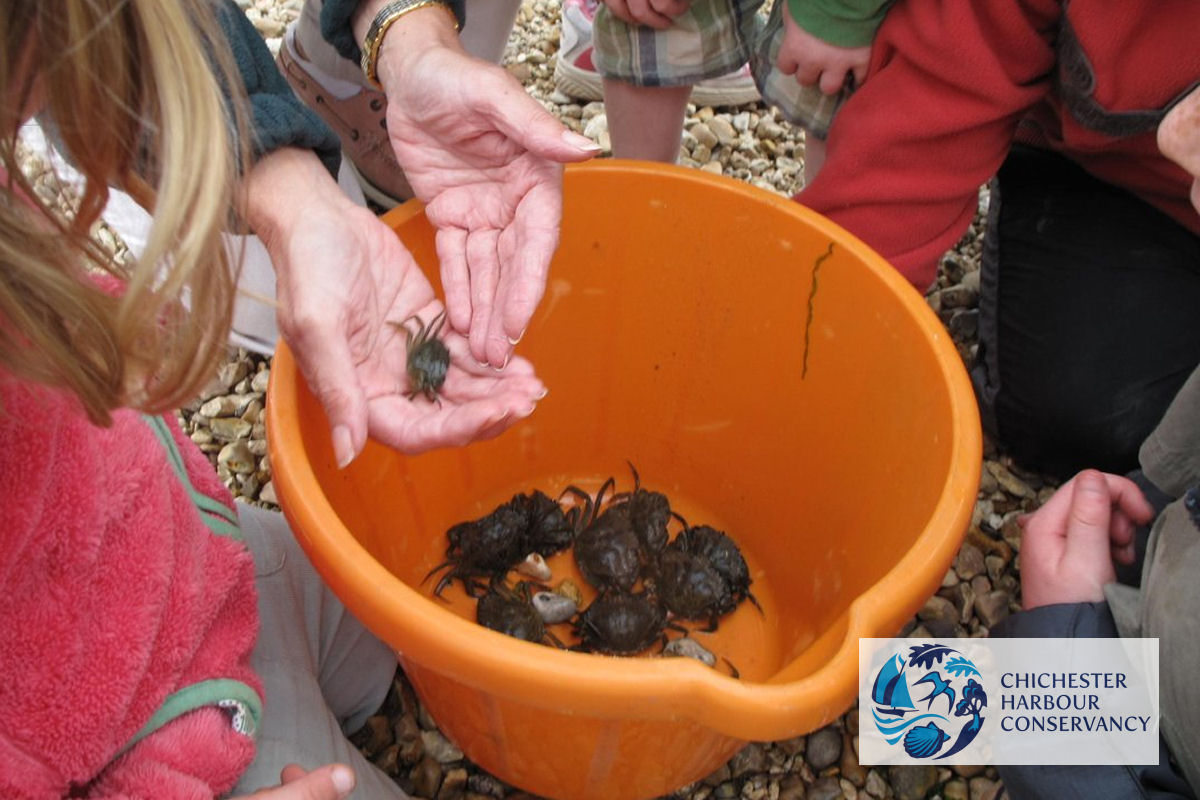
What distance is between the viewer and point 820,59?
59.9 inches

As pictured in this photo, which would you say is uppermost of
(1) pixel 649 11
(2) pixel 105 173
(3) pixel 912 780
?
(2) pixel 105 173

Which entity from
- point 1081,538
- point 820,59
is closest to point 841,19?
point 820,59

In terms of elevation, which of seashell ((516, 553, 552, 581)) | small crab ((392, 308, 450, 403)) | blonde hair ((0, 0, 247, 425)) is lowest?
seashell ((516, 553, 552, 581))

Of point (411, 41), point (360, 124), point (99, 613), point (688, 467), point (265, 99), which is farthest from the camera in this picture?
point (360, 124)

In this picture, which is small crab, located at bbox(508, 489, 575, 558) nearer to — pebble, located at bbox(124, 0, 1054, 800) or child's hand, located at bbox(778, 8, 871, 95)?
pebble, located at bbox(124, 0, 1054, 800)

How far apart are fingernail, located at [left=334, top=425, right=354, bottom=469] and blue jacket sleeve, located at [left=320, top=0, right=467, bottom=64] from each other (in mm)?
679

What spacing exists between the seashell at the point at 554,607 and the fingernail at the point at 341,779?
0.55 m

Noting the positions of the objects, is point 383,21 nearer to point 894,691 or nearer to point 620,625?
point 620,625

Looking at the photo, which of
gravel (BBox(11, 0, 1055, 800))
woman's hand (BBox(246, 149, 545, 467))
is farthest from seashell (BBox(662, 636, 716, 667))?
woman's hand (BBox(246, 149, 545, 467))

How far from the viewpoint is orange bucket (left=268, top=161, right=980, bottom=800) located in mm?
828

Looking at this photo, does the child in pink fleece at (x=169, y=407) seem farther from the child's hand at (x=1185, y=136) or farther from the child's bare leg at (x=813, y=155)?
the child's bare leg at (x=813, y=155)

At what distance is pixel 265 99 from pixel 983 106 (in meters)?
1.00

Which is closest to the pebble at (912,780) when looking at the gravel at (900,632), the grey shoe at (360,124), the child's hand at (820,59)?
the gravel at (900,632)

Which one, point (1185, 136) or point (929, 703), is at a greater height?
point (1185, 136)
